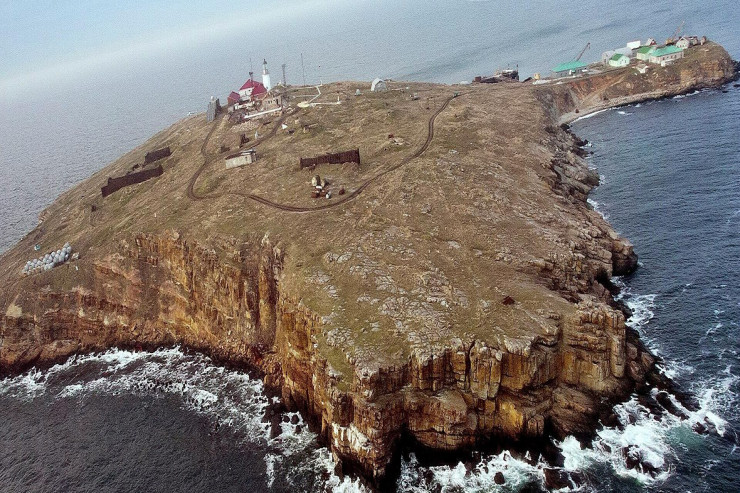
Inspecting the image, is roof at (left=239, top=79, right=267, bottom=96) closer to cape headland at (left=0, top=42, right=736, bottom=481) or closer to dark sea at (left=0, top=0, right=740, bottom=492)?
cape headland at (left=0, top=42, right=736, bottom=481)

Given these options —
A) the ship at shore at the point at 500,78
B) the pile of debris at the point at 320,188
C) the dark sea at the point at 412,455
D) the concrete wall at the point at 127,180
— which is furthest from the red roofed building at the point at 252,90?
the dark sea at the point at 412,455

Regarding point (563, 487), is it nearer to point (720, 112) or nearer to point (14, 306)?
point (14, 306)

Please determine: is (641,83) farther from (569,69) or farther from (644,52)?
(569,69)

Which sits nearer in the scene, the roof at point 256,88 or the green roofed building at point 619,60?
the roof at point 256,88

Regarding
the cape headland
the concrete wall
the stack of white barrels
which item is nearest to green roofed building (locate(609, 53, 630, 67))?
the cape headland

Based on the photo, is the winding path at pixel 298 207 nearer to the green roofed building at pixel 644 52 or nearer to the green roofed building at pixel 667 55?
the green roofed building at pixel 667 55

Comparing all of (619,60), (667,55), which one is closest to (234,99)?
(619,60)
